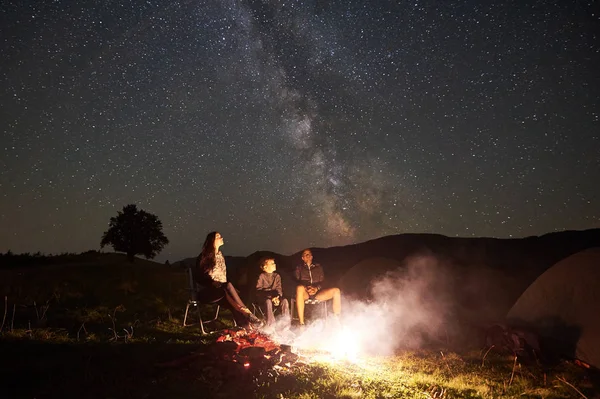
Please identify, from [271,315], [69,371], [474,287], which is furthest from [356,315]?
[474,287]

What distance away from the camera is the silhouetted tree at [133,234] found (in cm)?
3136

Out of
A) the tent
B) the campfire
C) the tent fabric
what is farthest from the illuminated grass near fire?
the tent

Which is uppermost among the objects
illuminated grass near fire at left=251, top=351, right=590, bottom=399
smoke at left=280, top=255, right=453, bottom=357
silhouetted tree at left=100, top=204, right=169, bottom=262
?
silhouetted tree at left=100, top=204, right=169, bottom=262

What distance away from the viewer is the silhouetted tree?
31.4 metres

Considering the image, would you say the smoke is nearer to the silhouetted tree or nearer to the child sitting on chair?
the child sitting on chair

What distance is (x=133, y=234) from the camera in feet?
104

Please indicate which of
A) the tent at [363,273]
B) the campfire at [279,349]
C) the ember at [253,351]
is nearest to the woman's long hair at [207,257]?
the campfire at [279,349]

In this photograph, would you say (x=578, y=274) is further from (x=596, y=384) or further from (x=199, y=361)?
(x=199, y=361)

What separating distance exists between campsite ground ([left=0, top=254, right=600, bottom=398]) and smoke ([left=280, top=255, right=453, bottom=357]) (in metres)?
0.60

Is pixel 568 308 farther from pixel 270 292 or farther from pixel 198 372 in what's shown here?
pixel 198 372

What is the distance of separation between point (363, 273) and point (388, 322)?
538 cm

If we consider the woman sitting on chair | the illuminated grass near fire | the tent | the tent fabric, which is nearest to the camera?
the illuminated grass near fire

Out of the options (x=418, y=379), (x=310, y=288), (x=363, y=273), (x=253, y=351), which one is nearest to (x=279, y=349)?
(x=253, y=351)

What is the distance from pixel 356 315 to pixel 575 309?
3813 millimetres
